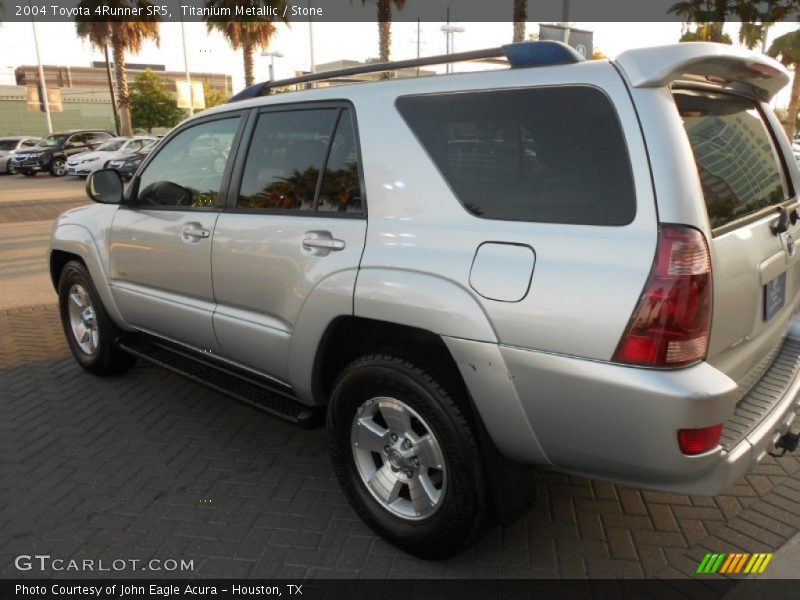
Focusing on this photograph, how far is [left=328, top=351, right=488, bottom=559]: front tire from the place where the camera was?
93.0 inches

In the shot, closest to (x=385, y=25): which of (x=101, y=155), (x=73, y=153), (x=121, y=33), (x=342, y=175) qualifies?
(x=101, y=155)

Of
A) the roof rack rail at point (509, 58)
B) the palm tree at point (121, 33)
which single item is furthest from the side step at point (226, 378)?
the palm tree at point (121, 33)

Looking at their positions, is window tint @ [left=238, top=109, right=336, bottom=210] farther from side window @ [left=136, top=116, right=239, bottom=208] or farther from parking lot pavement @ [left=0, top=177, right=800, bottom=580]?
parking lot pavement @ [left=0, top=177, right=800, bottom=580]

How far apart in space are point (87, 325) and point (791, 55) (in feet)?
113

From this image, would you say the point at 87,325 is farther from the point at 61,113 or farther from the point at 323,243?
the point at 61,113

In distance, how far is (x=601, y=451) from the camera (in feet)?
6.81

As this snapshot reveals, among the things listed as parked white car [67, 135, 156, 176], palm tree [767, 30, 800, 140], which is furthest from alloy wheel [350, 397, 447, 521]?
palm tree [767, 30, 800, 140]

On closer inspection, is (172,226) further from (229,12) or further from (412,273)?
(229,12)

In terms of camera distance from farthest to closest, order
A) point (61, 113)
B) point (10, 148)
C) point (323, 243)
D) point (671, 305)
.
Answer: point (61, 113), point (10, 148), point (323, 243), point (671, 305)

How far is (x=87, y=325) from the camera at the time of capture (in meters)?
4.65

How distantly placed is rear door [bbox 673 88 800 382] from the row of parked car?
73.1ft

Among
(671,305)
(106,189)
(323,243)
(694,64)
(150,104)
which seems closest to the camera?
(671,305)

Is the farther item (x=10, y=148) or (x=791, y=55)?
(x=791, y=55)

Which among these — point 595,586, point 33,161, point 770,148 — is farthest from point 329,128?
point 33,161
